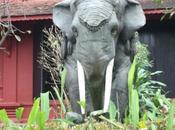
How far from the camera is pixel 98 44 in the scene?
432cm

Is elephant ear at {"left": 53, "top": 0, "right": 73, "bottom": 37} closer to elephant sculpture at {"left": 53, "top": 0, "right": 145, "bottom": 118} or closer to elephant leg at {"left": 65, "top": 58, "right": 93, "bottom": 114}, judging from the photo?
elephant sculpture at {"left": 53, "top": 0, "right": 145, "bottom": 118}

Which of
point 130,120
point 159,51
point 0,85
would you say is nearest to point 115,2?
point 130,120

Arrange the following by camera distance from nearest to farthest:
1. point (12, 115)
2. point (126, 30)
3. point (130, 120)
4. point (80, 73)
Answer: point (130, 120), point (80, 73), point (126, 30), point (12, 115)

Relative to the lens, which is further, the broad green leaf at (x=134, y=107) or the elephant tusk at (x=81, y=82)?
the elephant tusk at (x=81, y=82)

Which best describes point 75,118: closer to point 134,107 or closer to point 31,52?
point 134,107

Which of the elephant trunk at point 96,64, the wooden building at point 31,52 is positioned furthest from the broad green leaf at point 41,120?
the wooden building at point 31,52

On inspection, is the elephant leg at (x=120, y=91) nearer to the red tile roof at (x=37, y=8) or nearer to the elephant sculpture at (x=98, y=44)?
the elephant sculpture at (x=98, y=44)

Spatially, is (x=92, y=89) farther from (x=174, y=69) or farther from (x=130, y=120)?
(x=174, y=69)

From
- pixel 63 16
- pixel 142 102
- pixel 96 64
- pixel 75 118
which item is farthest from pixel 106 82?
pixel 142 102

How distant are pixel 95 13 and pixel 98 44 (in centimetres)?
20

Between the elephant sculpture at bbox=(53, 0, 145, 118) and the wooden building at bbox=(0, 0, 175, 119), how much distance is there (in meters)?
8.01

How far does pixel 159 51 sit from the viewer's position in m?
13.5

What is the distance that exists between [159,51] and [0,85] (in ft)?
11.1

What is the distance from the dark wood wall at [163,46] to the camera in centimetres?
1335
